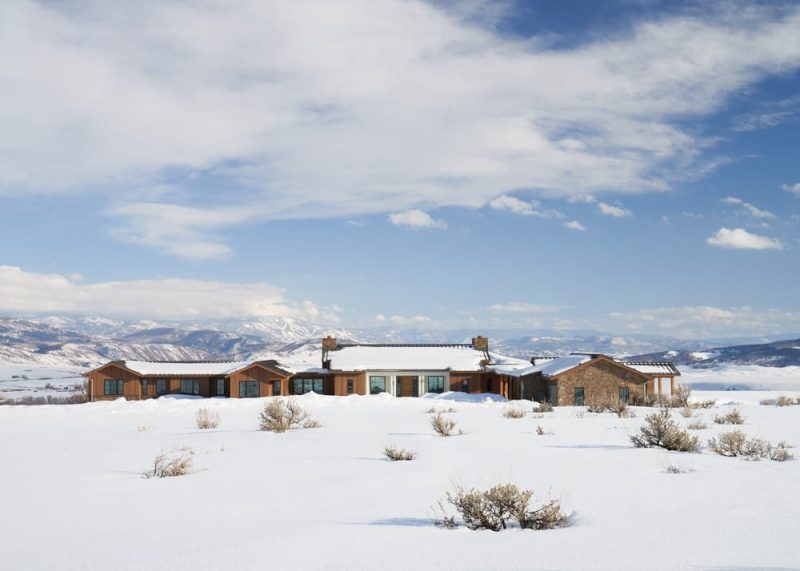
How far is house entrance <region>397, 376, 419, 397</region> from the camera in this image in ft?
160

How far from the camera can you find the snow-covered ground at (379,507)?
4.86 m

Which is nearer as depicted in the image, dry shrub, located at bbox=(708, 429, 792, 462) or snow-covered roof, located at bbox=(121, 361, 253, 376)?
dry shrub, located at bbox=(708, 429, 792, 462)

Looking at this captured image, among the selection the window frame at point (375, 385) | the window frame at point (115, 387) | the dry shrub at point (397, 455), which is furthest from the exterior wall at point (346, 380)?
the dry shrub at point (397, 455)

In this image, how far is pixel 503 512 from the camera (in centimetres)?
586

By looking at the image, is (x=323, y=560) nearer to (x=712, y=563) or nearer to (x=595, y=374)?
(x=712, y=563)

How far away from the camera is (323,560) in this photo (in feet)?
15.9

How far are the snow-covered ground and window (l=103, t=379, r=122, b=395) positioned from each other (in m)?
37.9

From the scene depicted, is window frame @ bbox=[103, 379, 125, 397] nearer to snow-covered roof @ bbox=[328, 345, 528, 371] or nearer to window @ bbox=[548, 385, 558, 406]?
snow-covered roof @ bbox=[328, 345, 528, 371]

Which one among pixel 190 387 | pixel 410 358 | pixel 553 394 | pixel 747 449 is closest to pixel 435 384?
pixel 410 358

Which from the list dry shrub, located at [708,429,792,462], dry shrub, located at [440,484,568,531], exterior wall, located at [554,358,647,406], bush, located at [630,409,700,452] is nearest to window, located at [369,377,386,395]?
exterior wall, located at [554,358,647,406]

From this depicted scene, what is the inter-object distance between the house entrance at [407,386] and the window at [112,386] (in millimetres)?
20283

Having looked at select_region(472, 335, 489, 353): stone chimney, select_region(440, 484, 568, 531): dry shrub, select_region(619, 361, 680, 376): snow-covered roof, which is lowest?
select_region(619, 361, 680, 376): snow-covered roof

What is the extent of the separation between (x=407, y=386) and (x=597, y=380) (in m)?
14.6

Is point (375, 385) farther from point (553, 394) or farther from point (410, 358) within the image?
point (553, 394)
